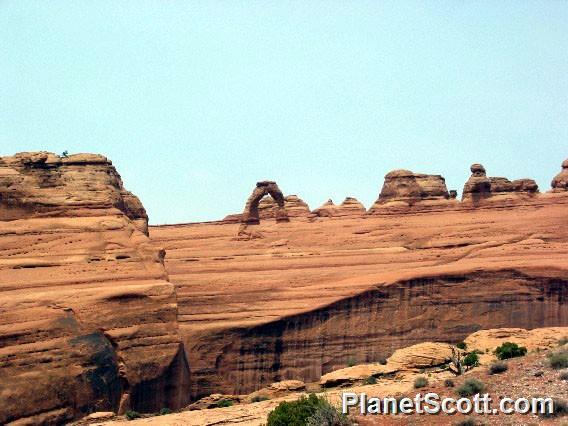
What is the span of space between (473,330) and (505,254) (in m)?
4.61

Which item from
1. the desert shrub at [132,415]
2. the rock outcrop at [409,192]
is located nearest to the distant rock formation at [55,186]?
the desert shrub at [132,415]

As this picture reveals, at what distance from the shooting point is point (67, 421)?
43.8 meters

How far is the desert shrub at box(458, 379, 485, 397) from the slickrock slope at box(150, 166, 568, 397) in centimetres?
1791

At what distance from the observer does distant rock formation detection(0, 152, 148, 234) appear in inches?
2004

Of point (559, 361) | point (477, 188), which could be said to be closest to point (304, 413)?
point (559, 361)

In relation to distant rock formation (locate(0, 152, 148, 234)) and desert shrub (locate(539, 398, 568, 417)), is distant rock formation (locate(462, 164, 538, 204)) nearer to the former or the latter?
distant rock formation (locate(0, 152, 148, 234))

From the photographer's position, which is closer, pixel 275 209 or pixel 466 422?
pixel 466 422

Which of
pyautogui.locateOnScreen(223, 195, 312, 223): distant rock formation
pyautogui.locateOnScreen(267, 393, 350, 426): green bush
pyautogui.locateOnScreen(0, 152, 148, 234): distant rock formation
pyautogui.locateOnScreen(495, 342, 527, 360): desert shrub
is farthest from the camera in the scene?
pyautogui.locateOnScreen(223, 195, 312, 223): distant rock formation

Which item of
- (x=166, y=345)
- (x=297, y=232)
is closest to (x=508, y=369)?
(x=166, y=345)

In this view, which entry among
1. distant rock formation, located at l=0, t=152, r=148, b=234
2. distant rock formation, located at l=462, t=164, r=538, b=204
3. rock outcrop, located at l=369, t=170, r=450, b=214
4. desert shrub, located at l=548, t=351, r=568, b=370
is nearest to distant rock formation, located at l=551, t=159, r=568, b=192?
distant rock formation, located at l=462, t=164, r=538, b=204

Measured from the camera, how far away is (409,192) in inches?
2601

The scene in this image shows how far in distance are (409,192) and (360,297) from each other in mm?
11549

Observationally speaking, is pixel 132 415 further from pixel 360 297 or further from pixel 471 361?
pixel 360 297

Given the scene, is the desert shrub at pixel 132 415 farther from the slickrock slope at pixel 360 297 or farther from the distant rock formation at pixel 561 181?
the distant rock formation at pixel 561 181
